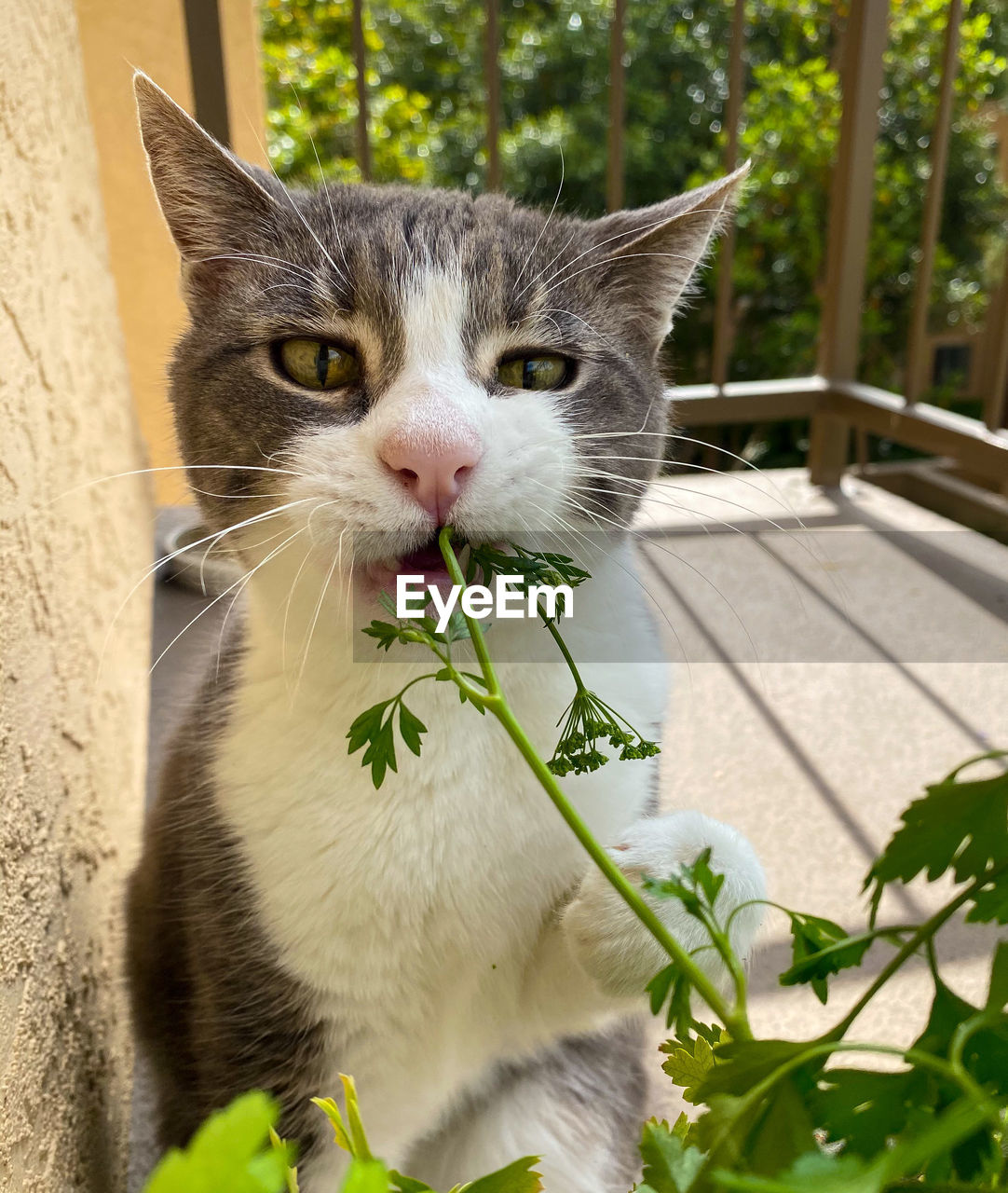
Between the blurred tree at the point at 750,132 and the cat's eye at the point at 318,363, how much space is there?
13.6 feet

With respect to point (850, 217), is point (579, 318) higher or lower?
lower

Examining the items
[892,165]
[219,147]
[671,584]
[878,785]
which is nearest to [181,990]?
[219,147]

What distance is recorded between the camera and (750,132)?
475cm

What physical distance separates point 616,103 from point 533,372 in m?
1.13

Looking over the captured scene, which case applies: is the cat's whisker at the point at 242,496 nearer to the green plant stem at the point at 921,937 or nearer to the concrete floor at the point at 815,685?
the concrete floor at the point at 815,685

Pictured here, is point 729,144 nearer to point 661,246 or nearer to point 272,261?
point 661,246

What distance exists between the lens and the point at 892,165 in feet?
15.9

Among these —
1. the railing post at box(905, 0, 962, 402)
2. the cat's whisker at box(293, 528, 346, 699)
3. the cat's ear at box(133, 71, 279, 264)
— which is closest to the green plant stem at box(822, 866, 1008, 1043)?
the cat's whisker at box(293, 528, 346, 699)

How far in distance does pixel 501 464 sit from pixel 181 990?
0.59 metres

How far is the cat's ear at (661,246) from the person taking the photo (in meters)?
0.82

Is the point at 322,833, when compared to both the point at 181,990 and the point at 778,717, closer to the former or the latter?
the point at 181,990

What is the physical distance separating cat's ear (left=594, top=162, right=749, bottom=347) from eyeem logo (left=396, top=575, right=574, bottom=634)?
31 cm

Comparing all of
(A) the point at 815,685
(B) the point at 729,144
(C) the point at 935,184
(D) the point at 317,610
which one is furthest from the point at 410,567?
(C) the point at 935,184

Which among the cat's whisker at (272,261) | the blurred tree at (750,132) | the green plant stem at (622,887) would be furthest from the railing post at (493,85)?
the blurred tree at (750,132)
